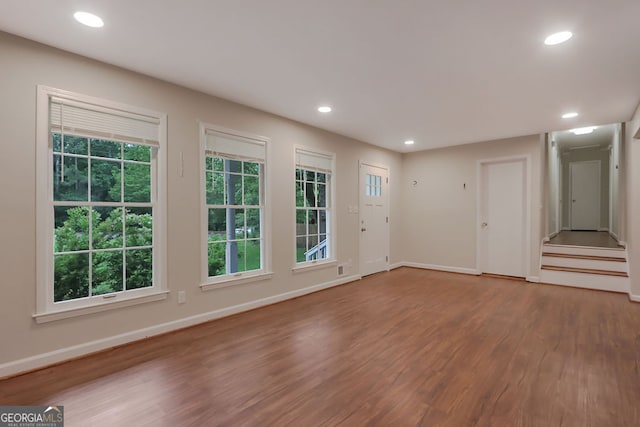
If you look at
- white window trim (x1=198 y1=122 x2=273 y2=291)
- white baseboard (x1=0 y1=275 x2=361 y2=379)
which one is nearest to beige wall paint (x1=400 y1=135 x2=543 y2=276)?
white baseboard (x1=0 y1=275 x2=361 y2=379)

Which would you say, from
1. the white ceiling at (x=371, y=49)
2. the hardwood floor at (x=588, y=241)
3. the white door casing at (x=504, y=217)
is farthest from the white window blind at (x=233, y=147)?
the hardwood floor at (x=588, y=241)

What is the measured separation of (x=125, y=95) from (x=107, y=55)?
1.17 feet

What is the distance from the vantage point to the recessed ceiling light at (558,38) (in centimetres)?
234

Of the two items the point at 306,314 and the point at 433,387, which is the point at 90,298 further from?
the point at 433,387

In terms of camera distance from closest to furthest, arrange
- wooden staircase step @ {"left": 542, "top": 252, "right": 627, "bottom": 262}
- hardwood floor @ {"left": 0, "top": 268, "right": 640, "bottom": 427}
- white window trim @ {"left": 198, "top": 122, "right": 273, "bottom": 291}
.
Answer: hardwood floor @ {"left": 0, "top": 268, "right": 640, "bottom": 427}, white window trim @ {"left": 198, "top": 122, "right": 273, "bottom": 291}, wooden staircase step @ {"left": 542, "top": 252, "right": 627, "bottom": 262}

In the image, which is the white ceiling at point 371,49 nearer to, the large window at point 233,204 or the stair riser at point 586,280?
the large window at point 233,204

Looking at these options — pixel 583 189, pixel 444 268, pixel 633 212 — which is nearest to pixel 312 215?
pixel 444 268

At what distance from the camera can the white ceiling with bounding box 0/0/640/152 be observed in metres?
2.08

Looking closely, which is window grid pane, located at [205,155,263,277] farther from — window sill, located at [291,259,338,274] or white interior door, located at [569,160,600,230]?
white interior door, located at [569,160,600,230]

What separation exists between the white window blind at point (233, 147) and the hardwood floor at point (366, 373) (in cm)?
197

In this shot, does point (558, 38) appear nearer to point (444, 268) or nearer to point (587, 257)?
point (587, 257)

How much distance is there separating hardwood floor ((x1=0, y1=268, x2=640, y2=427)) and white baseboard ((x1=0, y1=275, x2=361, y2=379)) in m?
0.09

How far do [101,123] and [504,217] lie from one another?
20.8ft

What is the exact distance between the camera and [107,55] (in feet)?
8.86
